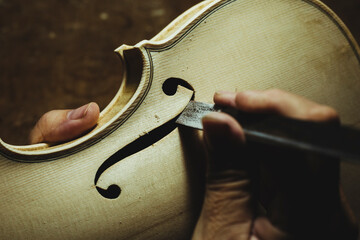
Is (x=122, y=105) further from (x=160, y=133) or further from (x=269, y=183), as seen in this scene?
(x=269, y=183)

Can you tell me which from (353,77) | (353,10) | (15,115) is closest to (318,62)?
(353,77)

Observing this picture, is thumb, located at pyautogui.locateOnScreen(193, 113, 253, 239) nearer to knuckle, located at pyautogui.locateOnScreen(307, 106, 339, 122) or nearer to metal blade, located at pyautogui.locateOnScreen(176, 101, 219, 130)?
metal blade, located at pyautogui.locateOnScreen(176, 101, 219, 130)

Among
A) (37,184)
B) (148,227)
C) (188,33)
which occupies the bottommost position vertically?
(148,227)

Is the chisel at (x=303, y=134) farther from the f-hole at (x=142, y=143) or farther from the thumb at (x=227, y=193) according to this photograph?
the f-hole at (x=142, y=143)

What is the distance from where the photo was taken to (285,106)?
657mm

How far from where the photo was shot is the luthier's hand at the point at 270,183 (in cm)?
66

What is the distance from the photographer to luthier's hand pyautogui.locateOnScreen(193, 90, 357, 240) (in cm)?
66

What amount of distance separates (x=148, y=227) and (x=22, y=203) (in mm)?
359

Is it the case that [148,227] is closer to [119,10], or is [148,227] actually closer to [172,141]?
[172,141]

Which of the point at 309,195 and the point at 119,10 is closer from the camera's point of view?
the point at 309,195

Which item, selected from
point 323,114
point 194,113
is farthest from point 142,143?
point 323,114

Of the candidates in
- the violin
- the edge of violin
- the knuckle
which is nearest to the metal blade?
the violin

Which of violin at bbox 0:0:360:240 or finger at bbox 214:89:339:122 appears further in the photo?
violin at bbox 0:0:360:240

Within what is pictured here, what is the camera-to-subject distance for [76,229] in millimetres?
782
